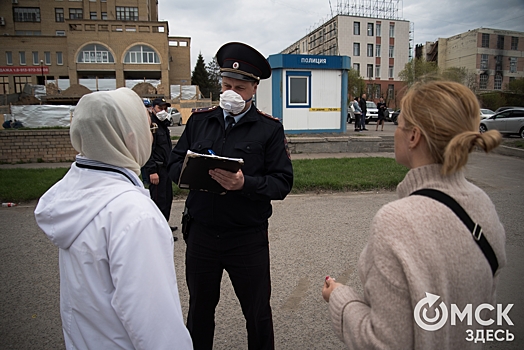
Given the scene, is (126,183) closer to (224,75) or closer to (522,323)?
(224,75)

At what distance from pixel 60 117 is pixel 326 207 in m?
21.1

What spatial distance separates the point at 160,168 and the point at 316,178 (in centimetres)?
406

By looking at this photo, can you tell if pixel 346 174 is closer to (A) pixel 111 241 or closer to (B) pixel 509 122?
(A) pixel 111 241

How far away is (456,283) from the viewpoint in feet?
3.94

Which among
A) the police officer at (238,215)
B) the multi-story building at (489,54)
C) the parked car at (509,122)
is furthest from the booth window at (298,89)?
the multi-story building at (489,54)

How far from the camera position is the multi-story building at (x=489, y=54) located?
202 ft

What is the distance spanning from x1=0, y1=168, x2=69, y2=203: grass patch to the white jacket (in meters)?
6.93

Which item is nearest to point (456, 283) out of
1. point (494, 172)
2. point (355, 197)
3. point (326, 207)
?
point (326, 207)

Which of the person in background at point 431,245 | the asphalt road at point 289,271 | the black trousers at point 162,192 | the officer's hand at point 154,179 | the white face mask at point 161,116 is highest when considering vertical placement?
the white face mask at point 161,116

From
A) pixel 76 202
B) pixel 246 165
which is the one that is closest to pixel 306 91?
pixel 246 165

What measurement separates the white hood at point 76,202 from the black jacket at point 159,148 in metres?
3.89

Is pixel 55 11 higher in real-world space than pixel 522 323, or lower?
higher

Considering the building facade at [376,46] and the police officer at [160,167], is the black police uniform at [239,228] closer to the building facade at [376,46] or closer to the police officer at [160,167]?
the police officer at [160,167]

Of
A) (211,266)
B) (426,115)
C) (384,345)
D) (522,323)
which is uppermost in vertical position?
(426,115)
